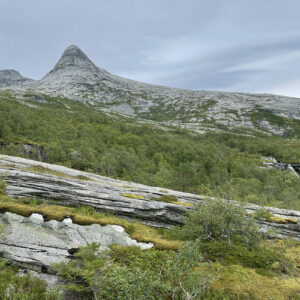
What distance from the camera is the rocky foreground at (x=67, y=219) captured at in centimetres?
1345

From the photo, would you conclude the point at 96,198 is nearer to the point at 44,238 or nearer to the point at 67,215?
the point at 67,215

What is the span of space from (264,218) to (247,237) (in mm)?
9291

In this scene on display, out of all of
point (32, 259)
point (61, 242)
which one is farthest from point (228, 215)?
point (32, 259)

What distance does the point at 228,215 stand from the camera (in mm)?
18781

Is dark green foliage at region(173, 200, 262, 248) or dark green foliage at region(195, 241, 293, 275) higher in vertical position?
dark green foliage at region(173, 200, 262, 248)

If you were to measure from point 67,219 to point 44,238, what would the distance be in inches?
104

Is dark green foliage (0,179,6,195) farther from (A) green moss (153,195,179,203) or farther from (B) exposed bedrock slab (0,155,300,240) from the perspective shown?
(A) green moss (153,195,179,203)

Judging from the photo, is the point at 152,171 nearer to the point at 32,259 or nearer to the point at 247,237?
the point at 247,237

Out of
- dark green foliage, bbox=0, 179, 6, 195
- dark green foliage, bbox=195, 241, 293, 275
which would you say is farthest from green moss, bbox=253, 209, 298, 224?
dark green foliage, bbox=0, 179, 6, 195

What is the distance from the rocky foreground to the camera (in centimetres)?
1345

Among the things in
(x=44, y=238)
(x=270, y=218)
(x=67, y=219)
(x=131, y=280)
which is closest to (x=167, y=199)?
(x=67, y=219)

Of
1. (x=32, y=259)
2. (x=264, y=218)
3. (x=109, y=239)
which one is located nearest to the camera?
(x=32, y=259)

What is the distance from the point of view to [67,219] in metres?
16.9

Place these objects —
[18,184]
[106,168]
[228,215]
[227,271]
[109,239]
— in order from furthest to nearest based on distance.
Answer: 1. [106,168]
2. [18,184]
3. [228,215]
4. [109,239]
5. [227,271]
